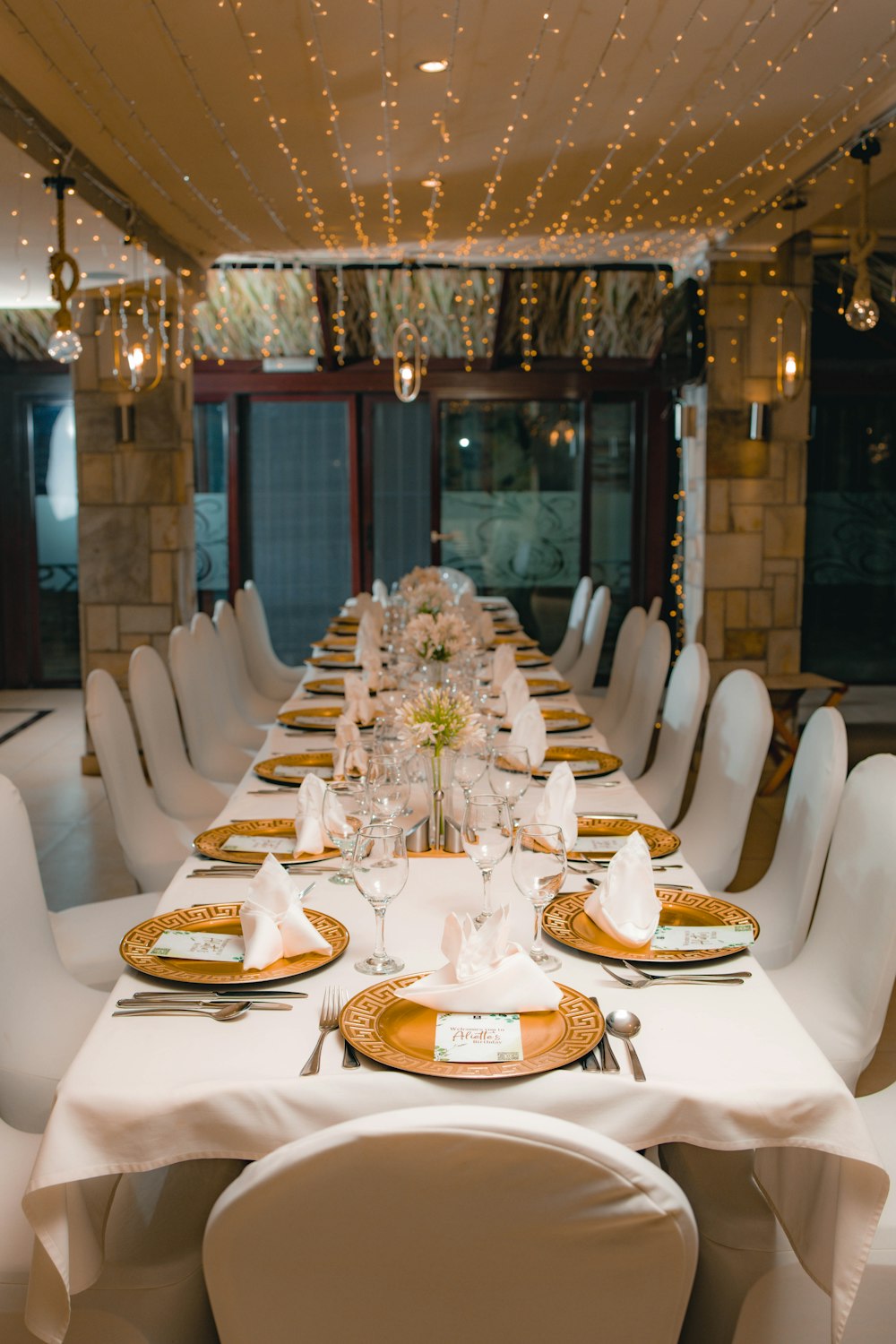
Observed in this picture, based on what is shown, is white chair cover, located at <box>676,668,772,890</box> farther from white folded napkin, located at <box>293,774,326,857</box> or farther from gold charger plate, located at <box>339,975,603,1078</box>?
gold charger plate, located at <box>339,975,603,1078</box>

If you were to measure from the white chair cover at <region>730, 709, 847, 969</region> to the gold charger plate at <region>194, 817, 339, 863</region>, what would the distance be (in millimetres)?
1046

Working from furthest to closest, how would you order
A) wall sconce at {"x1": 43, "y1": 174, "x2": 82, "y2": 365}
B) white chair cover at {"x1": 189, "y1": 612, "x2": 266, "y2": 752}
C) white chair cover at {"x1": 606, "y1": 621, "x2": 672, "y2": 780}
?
white chair cover at {"x1": 189, "y1": 612, "x2": 266, "y2": 752} → white chair cover at {"x1": 606, "y1": 621, "x2": 672, "y2": 780} → wall sconce at {"x1": 43, "y1": 174, "x2": 82, "y2": 365}

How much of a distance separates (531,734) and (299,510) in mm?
6771

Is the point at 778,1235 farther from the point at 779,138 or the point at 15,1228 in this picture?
the point at 779,138

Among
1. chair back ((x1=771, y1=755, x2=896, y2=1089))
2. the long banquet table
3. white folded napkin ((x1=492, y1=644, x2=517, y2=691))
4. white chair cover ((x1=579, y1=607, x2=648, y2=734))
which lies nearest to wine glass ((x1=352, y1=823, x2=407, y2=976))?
the long banquet table

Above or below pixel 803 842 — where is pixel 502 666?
above

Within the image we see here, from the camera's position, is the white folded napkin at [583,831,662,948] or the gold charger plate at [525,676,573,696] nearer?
the white folded napkin at [583,831,662,948]

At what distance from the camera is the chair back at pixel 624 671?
5.66 metres

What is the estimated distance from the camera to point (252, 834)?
2703 mm

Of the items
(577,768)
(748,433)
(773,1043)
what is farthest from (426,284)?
(773,1043)

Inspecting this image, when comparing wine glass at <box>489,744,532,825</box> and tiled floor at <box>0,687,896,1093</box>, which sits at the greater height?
wine glass at <box>489,744,532,825</box>

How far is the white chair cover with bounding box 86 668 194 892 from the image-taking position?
10.9 feet

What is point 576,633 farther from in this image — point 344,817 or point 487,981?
point 487,981

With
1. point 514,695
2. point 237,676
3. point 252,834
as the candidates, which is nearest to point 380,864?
point 252,834
